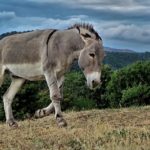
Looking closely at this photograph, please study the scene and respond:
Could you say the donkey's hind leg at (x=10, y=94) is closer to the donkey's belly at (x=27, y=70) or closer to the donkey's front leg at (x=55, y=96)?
the donkey's belly at (x=27, y=70)

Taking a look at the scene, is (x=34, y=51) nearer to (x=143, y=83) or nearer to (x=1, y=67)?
(x=1, y=67)

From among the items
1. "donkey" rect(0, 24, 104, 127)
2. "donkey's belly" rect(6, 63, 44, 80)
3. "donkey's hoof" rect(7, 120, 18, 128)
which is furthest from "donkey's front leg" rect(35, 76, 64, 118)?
"donkey's hoof" rect(7, 120, 18, 128)

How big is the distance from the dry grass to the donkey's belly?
1261 millimetres

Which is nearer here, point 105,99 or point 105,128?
point 105,128

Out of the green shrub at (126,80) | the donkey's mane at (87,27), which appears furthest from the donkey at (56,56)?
the green shrub at (126,80)

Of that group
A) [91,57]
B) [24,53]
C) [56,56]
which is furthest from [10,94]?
[91,57]

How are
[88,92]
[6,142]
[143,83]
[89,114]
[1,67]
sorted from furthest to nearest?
1. [88,92]
2. [143,83]
3. [89,114]
4. [1,67]
5. [6,142]

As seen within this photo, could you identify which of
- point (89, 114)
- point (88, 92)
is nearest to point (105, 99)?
point (88, 92)

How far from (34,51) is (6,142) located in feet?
9.89

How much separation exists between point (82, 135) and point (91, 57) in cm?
219

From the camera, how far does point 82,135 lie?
1212cm

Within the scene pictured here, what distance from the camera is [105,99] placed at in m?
75.0

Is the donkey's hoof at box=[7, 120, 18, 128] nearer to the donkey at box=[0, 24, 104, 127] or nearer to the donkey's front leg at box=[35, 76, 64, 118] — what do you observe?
Result: the donkey at box=[0, 24, 104, 127]

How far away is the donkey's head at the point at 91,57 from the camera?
1336 cm
